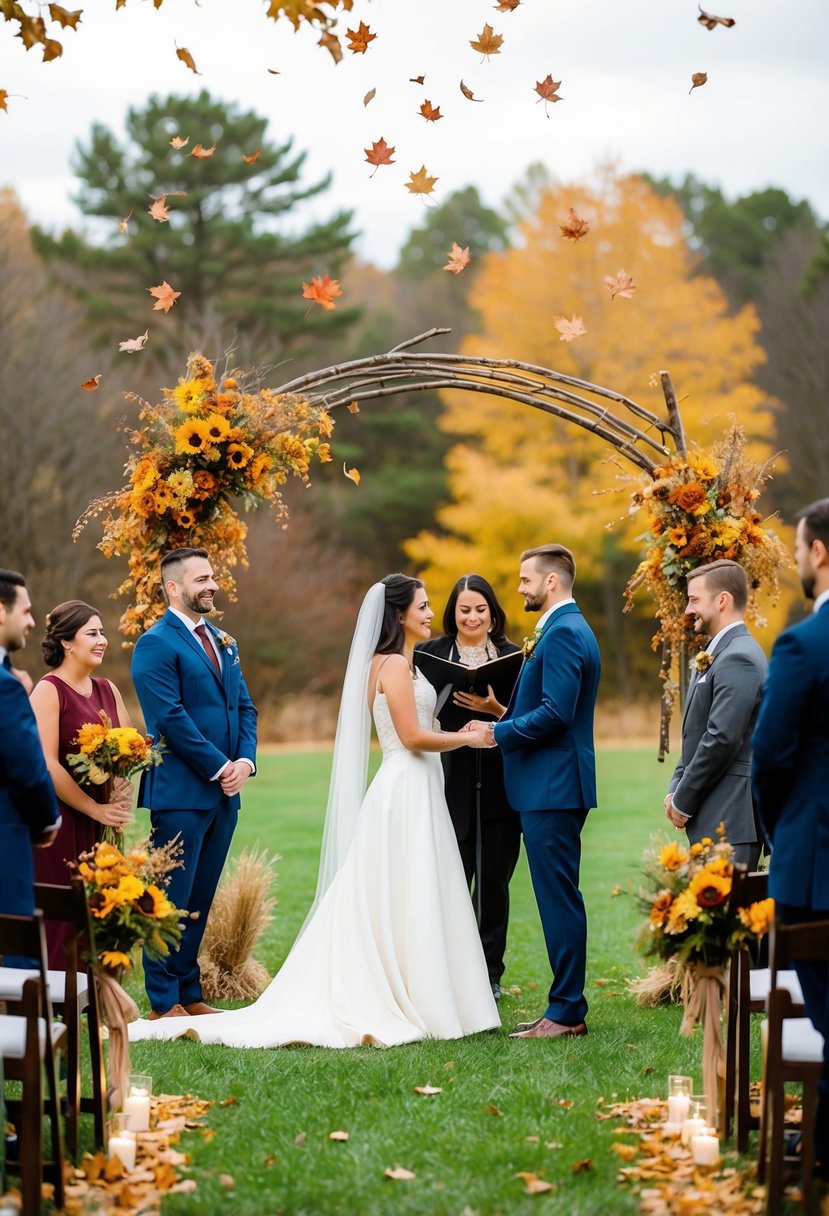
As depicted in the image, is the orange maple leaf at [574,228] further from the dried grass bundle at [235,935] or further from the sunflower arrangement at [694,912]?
the dried grass bundle at [235,935]

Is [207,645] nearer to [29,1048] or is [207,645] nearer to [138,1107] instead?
[138,1107]

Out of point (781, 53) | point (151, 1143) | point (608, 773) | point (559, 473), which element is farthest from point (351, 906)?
point (559, 473)

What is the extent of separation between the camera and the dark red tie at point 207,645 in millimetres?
7250

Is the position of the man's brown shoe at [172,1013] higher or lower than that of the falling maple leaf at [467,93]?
lower

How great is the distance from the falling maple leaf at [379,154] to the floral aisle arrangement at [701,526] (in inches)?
92.5

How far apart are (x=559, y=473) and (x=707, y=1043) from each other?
23910 millimetres

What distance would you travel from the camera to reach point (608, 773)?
73.0ft

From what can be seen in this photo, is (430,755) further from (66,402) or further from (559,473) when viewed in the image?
(559,473)

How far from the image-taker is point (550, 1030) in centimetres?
669

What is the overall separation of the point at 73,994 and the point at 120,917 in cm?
36

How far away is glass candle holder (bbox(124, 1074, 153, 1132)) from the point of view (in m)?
4.90

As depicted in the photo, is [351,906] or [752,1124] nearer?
[752,1124]

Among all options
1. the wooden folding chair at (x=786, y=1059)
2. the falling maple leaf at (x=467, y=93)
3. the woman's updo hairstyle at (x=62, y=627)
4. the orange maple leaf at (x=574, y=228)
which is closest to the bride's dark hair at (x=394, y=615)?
the woman's updo hairstyle at (x=62, y=627)

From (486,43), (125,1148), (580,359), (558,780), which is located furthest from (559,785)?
(580,359)
